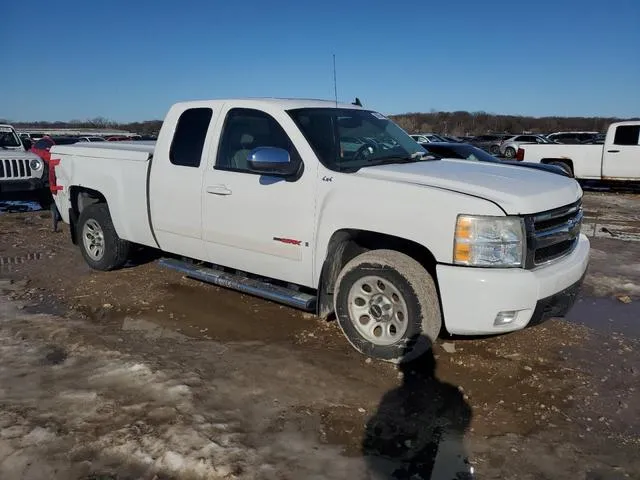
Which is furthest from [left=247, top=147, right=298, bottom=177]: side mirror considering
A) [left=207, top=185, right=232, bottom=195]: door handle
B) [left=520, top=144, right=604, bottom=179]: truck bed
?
[left=520, top=144, right=604, bottom=179]: truck bed

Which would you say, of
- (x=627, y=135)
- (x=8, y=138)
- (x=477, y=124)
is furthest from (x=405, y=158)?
(x=477, y=124)

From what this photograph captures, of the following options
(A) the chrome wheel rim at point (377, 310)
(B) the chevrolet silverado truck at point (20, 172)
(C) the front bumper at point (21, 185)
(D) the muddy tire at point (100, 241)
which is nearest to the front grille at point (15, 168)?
(B) the chevrolet silverado truck at point (20, 172)

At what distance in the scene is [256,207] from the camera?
470 centimetres

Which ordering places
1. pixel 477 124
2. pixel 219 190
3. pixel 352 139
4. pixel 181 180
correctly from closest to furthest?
pixel 352 139, pixel 219 190, pixel 181 180, pixel 477 124

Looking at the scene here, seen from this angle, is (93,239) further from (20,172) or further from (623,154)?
(623,154)

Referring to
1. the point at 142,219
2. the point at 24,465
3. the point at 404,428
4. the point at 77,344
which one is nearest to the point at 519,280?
the point at 404,428

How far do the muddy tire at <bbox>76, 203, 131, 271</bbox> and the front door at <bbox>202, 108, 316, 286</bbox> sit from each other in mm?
1721

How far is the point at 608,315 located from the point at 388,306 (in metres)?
2.65

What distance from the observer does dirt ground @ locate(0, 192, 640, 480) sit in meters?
3.00

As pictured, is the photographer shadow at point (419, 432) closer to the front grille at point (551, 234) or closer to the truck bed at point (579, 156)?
the front grille at point (551, 234)

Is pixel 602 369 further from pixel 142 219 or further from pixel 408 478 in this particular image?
pixel 142 219

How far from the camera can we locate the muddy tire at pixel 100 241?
20.9 ft

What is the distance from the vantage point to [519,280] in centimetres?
365

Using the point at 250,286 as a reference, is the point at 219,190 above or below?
above
